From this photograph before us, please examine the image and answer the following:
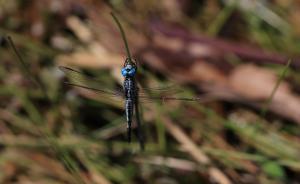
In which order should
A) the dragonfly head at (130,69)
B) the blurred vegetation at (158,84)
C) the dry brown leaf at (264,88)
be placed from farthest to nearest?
the dry brown leaf at (264,88) → the blurred vegetation at (158,84) → the dragonfly head at (130,69)

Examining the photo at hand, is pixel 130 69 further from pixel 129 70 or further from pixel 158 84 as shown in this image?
pixel 158 84

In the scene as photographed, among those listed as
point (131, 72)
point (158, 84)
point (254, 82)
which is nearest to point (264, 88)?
point (254, 82)

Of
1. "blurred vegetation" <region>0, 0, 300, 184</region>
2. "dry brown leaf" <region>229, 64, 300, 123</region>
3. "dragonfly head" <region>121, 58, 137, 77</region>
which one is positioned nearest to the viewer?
"dragonfly head" <region>121, 58, 137, 77</region>

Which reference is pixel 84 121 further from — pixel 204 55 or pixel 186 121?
pixel 204 55

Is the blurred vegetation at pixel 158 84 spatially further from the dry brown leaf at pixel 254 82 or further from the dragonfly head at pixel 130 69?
the dragonfly head at pixel 130 69

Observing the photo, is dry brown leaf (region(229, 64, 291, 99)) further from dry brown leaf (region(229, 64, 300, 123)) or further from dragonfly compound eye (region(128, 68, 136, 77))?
dragonfly compound eye (region(128, 68, 136, 77))

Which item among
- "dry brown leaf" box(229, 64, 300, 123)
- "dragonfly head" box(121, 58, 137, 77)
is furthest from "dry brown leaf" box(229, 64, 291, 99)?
"dragonfly head" box(121, 58, 137, 77)

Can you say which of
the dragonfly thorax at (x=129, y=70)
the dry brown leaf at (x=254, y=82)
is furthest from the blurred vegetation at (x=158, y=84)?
the dragonfly thorax at (x=129, y=70)

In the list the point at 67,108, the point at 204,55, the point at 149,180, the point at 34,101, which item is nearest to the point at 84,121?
the point at 67,108
